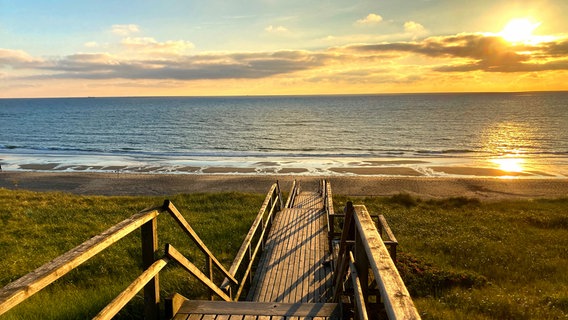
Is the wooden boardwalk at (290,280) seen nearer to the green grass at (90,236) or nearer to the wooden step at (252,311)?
the wooden step at (252,311)

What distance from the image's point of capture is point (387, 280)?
2367 mm

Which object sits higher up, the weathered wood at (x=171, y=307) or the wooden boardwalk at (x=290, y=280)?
the weathered wood at (x=171, y=307)

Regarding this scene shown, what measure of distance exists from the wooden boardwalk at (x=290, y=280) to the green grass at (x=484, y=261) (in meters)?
2.21

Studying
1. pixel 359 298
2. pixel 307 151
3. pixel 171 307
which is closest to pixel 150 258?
pixel 171 307

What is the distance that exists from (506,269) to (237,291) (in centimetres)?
820

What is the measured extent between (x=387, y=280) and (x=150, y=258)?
6.95 ft

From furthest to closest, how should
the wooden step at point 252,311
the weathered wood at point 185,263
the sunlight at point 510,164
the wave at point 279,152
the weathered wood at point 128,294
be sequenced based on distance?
the wave at point 279,152
the sunlight at point 510,164
the wooden step at point 252,311
the weathered wood at point 185,263
the weathered wood at point 128,294

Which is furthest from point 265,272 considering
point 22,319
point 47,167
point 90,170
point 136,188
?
point 47,167

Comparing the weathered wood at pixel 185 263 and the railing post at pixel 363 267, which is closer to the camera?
the railing post at pixel 363 267

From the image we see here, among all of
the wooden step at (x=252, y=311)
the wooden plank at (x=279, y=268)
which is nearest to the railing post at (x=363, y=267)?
the wooden step at (x=252, y=311)

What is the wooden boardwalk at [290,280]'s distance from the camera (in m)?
4.29

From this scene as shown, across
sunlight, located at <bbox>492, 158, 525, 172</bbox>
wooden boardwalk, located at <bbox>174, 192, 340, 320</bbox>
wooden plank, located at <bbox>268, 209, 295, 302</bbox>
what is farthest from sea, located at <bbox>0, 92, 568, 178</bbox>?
wooden plank, located at <bbox>268, 209, 295, 302</bbox>

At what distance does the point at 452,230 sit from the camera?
1521 cm

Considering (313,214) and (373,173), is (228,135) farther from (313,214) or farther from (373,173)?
(313,214)
